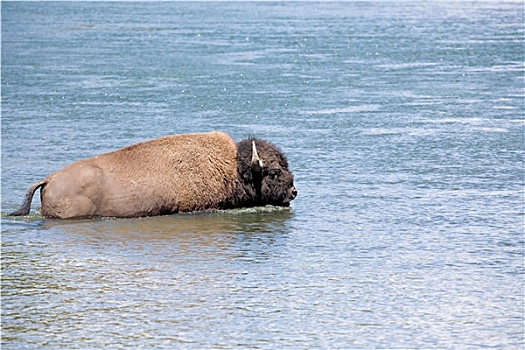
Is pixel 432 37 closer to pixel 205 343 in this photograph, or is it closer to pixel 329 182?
pixel 329 182

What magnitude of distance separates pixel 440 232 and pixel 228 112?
723cm

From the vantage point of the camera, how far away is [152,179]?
9711 mm

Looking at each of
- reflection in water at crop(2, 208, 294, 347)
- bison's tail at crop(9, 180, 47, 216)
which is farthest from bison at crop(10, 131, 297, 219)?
reflection in water at crop(2, 208, 294, 347)

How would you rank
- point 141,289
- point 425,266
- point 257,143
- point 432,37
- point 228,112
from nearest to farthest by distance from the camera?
point 141,289 < point 425,266 < point 257,143 < point 228,112 < point 432,37

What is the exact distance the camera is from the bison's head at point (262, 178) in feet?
33.1

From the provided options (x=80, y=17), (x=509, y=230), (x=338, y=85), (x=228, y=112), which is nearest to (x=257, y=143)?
(x=509, y=230)

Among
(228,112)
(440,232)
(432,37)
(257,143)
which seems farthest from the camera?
(432,37)

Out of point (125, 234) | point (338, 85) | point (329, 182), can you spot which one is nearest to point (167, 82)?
point (338, 85)

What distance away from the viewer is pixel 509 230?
353 inches

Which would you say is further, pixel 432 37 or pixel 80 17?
pixel 80 17

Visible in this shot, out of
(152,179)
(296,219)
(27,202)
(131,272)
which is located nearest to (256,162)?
(296,219)

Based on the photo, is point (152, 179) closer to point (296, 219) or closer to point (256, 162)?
point (256, 162)

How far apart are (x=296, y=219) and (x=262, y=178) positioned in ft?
2.43

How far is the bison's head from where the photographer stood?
33.1 feet
